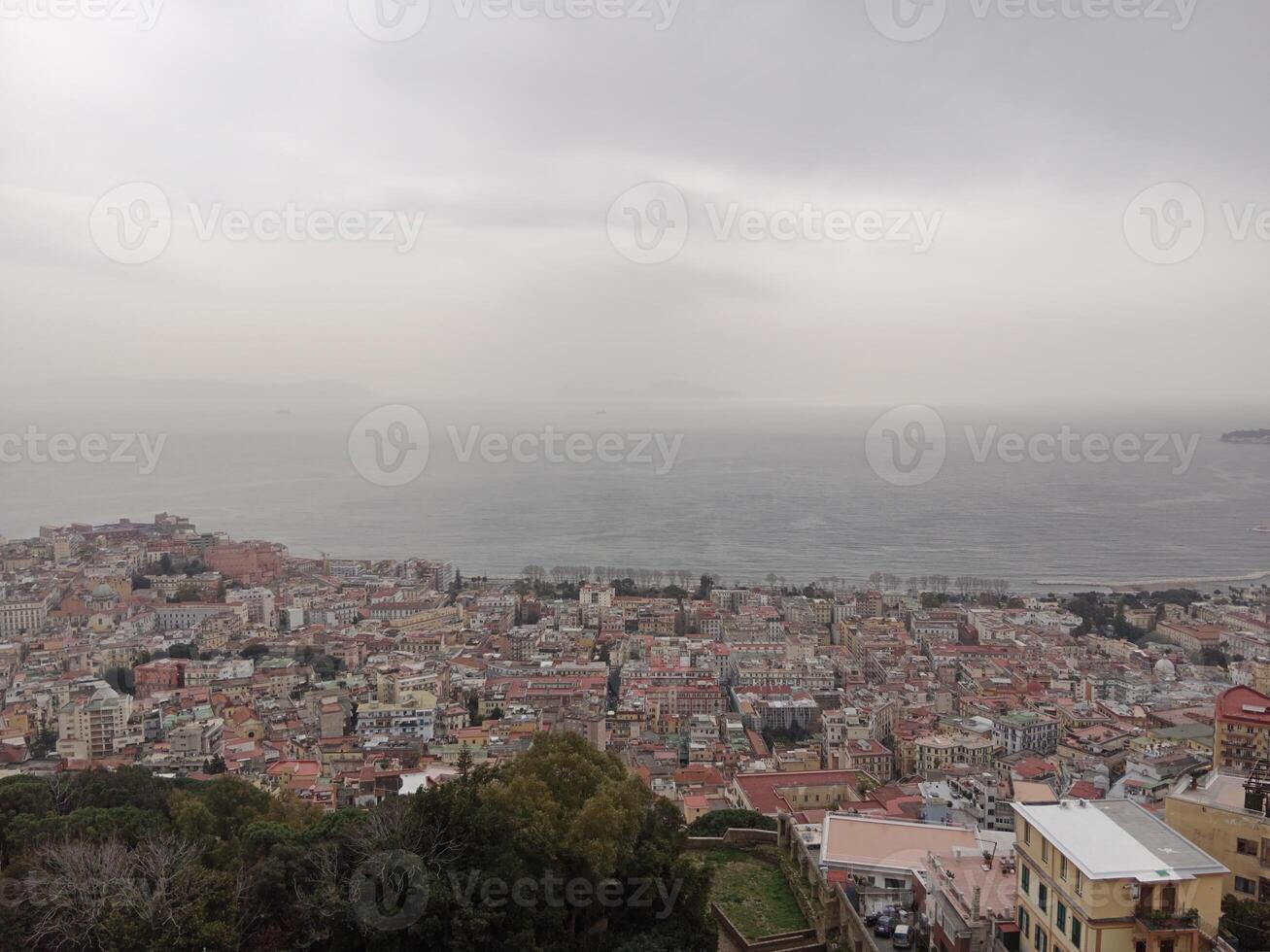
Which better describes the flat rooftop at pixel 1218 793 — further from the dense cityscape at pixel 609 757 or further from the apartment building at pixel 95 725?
the apartment building at pixel 95 725

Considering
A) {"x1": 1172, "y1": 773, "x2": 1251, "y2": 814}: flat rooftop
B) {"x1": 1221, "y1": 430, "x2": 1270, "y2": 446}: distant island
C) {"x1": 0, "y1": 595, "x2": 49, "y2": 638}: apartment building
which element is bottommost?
{"x1": 0, "y1": 595, "x2": 49, "y2": 638}: apartment building

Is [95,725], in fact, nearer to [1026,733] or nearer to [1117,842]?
[1026,733]

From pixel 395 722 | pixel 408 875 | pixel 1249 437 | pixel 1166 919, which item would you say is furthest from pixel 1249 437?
pixel 408 875

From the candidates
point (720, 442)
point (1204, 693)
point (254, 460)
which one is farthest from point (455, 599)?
point (720, 442)

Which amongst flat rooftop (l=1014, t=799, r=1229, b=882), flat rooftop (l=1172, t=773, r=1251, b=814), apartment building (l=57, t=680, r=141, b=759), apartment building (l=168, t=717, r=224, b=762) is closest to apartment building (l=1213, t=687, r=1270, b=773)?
flat rooftop (l=1172, t=773, r=1251, b=814)

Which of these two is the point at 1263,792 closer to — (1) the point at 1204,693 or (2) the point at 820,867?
(2) the point at 820,867

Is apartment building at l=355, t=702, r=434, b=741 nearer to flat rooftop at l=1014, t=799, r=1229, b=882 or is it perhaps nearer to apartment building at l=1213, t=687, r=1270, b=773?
apartment building at l=1213, t=687, r=1270, b=773
